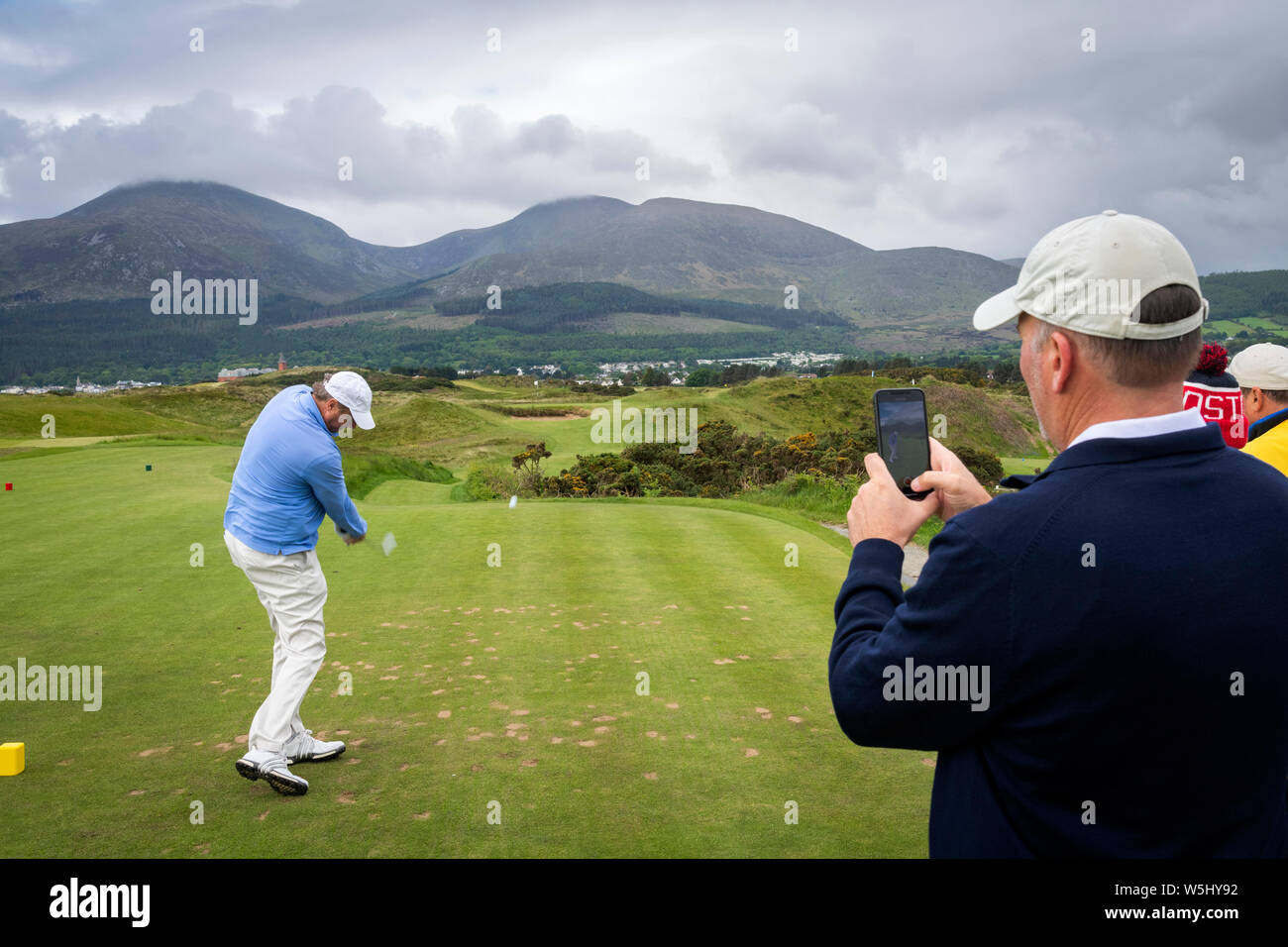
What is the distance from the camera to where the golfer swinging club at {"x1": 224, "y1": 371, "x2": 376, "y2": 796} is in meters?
5.03

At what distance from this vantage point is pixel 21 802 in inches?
169

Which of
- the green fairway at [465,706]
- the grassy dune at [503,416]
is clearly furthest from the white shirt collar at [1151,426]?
the grassy dune at [503,416]

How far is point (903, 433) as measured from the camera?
2.39m

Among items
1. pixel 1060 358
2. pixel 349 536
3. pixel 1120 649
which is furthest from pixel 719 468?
pixel 1120 649

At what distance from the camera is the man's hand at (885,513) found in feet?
6.28

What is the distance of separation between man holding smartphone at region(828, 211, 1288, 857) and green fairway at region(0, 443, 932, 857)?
2.41 metres

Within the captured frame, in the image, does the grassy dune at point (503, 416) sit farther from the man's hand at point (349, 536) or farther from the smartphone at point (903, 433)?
the smartphone at point (903, 433)

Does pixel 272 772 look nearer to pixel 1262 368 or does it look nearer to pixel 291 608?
pixel 291 608

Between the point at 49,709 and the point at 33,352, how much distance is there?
221260 millimetres

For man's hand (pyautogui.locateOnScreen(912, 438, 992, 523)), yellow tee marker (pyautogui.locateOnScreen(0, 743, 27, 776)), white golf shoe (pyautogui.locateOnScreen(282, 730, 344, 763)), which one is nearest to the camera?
man's hand (pyautogui.locateOnScreen(912, 438, 992, 523))

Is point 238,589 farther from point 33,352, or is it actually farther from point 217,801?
point 33,352

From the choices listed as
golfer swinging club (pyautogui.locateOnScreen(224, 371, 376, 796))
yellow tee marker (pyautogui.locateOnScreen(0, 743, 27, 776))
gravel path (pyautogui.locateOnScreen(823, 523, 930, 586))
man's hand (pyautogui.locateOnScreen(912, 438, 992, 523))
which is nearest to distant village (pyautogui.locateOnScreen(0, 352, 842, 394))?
gravel path (pyautogui.locateOnScreen(823, 523, 930, 586))

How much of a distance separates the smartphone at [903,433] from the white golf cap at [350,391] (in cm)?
367

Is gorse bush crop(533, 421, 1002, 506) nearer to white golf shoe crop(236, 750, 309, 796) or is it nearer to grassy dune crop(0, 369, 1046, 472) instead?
grassy dune crop(0, 369, 1046, 472)
